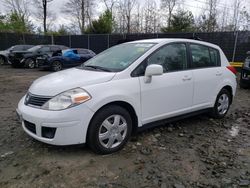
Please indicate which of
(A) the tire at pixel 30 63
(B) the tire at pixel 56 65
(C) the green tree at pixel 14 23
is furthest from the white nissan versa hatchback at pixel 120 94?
(C) the green tree at pixel 14 23

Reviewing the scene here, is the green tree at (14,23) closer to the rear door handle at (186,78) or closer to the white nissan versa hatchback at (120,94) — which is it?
the white nissan versa hatchback at (120,94)

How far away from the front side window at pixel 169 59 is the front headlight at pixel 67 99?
917 mm

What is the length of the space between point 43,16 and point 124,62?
109ft

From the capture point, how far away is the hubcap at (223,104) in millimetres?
4580

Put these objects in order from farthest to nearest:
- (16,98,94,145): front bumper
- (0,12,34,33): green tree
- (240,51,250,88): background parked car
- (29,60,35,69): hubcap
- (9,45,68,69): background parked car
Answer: (0,12,34,33): green tree
(29,60,35,69): hubcap
(9,45,68,69): background parked car
(240,51,250,88): background parked car
(16,98,94,145): front bumper

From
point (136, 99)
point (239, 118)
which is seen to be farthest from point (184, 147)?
point (239, 118)

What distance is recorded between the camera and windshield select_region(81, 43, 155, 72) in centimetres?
334

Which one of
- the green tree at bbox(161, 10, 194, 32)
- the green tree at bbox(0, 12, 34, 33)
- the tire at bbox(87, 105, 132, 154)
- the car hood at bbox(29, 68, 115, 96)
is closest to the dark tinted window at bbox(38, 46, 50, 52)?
the car hood at bbox(29, 68, 115, 96)

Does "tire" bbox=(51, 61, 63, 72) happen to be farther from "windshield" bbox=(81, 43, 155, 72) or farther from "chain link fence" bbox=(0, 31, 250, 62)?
"windshield" bbox=(81, 43, 155, 72)

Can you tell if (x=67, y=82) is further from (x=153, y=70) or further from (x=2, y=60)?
(x=2, y=60)

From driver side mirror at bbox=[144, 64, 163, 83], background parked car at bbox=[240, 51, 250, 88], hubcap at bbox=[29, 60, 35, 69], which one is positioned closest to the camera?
driver side mirror at bbox=[144, 64, 163, 83]

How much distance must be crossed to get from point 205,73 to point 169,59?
2.88ft

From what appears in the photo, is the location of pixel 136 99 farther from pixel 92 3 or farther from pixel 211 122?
pixel 92 3

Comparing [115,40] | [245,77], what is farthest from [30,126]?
[115,40]
